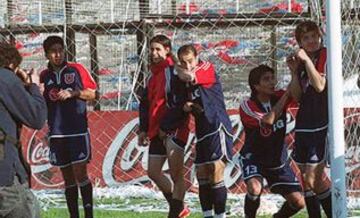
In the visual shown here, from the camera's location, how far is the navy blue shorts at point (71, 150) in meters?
8.80

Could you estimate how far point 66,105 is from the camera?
885 cm

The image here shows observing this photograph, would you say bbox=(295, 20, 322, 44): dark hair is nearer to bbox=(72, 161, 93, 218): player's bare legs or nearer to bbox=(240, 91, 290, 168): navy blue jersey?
bbox=(240, 91, 290, 168): navy blue jersey

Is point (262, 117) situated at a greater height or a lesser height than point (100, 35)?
lesser

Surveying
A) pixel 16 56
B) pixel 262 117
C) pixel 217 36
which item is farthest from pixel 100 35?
pixel 16 56

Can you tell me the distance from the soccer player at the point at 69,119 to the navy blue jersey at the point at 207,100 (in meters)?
1.07

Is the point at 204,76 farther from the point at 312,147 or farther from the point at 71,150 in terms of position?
the point at 71,150

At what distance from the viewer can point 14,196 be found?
17.6ft

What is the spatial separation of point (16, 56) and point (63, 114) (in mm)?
3124

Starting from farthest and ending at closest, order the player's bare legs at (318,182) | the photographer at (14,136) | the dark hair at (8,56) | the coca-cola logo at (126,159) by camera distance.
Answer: the coca-cola logo at (126,159), the player's bare legs at (318,182), the dark hair at (8,56), the photographer at (14,136)

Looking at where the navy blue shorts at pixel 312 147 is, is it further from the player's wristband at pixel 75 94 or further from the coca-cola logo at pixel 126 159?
the coca-cola logo at pixel 126 159

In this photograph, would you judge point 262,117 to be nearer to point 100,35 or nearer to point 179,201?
point 179,201

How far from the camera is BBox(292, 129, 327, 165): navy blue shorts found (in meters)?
7.45

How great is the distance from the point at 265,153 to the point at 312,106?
0.65 m

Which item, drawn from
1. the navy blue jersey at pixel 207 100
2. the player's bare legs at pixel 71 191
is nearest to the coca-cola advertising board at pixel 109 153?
the player's bare legs at pixel 71 191
